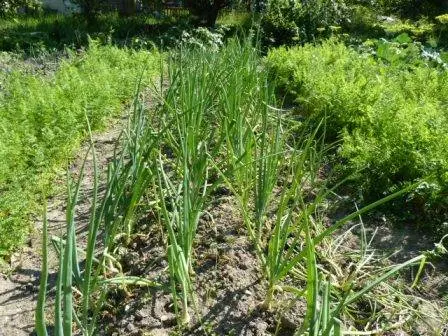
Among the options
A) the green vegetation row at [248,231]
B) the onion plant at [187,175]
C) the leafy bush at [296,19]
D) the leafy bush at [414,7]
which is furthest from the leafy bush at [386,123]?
the leafy bush at [414,7]

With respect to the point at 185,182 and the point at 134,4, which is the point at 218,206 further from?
the point at 134,4

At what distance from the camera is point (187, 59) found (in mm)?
2820

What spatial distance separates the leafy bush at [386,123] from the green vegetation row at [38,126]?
136 cm

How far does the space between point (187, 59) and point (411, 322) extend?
1845 millimetres

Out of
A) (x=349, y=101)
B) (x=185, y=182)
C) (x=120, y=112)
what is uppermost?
(x=185, y=182)

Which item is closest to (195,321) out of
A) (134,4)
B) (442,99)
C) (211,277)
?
(211,277)

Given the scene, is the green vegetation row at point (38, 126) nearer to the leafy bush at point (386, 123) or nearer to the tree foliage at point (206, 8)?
the leafy bush at point (386, 123)

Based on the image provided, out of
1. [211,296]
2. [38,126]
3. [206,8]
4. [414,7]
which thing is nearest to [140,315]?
[211,296]

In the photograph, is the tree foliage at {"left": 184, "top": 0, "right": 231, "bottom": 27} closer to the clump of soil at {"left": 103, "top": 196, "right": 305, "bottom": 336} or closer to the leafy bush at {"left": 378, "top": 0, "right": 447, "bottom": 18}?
the leafy bush at {"left": 378, "top": 0, "right": 447, "bottom": 18}

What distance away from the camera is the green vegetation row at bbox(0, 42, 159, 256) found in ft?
7.59

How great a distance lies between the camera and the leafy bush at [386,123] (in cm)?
244

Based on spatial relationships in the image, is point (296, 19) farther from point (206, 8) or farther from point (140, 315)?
point (140, 315)

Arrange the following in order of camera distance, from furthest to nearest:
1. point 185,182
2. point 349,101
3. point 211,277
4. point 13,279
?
point 349,101 < point 13,279 < point 211,277 < point 185,182

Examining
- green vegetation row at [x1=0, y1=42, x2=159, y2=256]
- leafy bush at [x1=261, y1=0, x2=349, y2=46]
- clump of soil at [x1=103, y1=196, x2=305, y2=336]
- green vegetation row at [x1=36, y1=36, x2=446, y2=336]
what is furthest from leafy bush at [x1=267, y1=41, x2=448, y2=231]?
leafy bush at [x1=261, y1=0, x2=349, y2=46]
